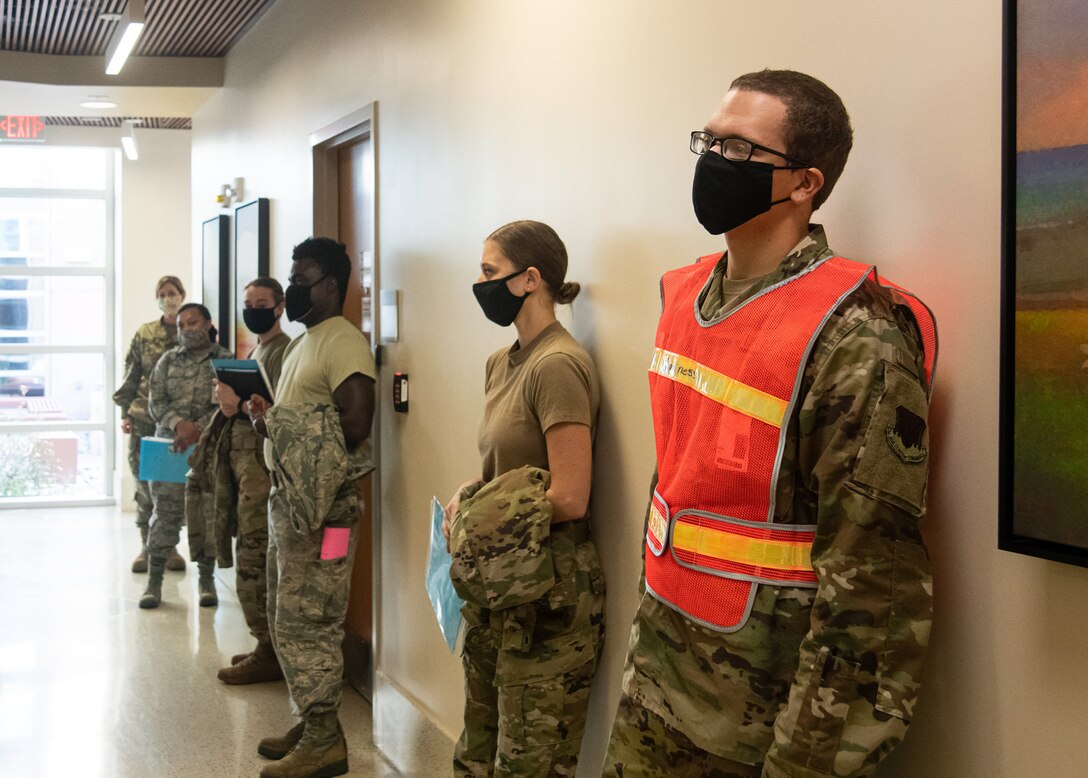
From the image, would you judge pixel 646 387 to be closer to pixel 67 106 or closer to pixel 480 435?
pixel 480 435

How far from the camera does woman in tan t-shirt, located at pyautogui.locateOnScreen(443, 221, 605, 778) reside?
7.29 feet

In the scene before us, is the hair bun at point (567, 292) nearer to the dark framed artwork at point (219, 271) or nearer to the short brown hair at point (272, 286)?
the short brown hair at point (272, 286)

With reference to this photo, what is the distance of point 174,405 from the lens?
5660mm

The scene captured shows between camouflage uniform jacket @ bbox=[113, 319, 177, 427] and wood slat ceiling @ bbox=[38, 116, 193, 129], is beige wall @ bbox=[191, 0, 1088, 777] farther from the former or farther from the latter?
wood slat ceiling @ bbox=[38, 116, 193, 129]

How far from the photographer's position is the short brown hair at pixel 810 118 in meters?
1.45

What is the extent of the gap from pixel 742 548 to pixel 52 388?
9.10 meters

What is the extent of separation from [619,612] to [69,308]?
8.35 metres

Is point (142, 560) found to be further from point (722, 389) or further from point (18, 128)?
point (722, 389)

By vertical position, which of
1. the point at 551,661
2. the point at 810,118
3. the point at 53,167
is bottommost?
the point at 551,661

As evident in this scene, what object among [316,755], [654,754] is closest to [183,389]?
[316,755]

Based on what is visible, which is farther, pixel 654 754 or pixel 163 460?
pixel 163 460

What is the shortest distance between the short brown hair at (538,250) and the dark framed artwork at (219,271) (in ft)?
14.1

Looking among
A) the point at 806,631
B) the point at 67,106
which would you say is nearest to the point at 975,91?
the point at 806,631

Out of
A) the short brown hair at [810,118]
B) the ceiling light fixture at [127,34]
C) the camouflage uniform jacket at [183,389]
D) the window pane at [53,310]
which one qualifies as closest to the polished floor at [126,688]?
the camouflage uniform jacket at [183,389]
